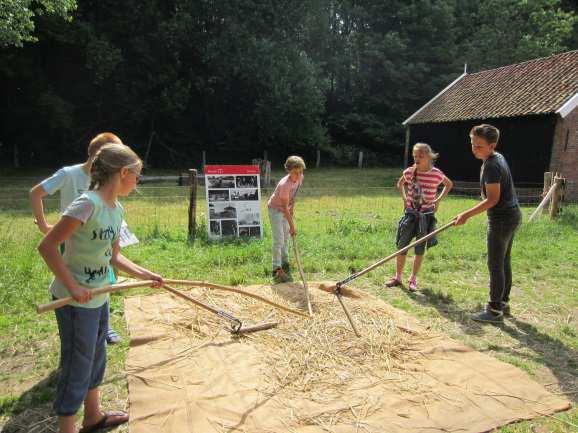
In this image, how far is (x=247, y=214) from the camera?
8.78 metres

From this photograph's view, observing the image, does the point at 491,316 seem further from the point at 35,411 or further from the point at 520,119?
the point at 520,119

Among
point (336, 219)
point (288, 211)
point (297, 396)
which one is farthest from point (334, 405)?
point (336, 219)

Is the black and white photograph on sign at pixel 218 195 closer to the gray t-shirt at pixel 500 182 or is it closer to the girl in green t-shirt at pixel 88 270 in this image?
the gray t-shirt at pixel 500 182

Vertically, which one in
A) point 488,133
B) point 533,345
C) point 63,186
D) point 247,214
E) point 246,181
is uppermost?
point 488,133

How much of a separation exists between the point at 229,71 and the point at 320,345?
26.2 m

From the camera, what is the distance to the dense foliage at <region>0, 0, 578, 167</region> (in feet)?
82.9

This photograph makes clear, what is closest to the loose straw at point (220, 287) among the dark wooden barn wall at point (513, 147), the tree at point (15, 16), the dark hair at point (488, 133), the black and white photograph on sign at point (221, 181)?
the dark hair at point (488, 133)

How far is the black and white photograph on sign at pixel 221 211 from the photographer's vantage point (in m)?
8.58

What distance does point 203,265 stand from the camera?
685 centimetres

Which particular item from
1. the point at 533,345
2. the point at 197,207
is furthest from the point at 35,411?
the point at 197,207

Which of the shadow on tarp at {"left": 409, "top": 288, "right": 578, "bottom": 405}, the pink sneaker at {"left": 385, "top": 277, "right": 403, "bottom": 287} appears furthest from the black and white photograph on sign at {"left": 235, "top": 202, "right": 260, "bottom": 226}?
the shadow on tarp at {"left": 409, "top": 288, "right": 578, "bottom": 405}

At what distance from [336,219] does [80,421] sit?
823 centimetres

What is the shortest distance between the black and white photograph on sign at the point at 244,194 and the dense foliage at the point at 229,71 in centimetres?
1938

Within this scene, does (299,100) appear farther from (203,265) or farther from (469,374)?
(469,374)
